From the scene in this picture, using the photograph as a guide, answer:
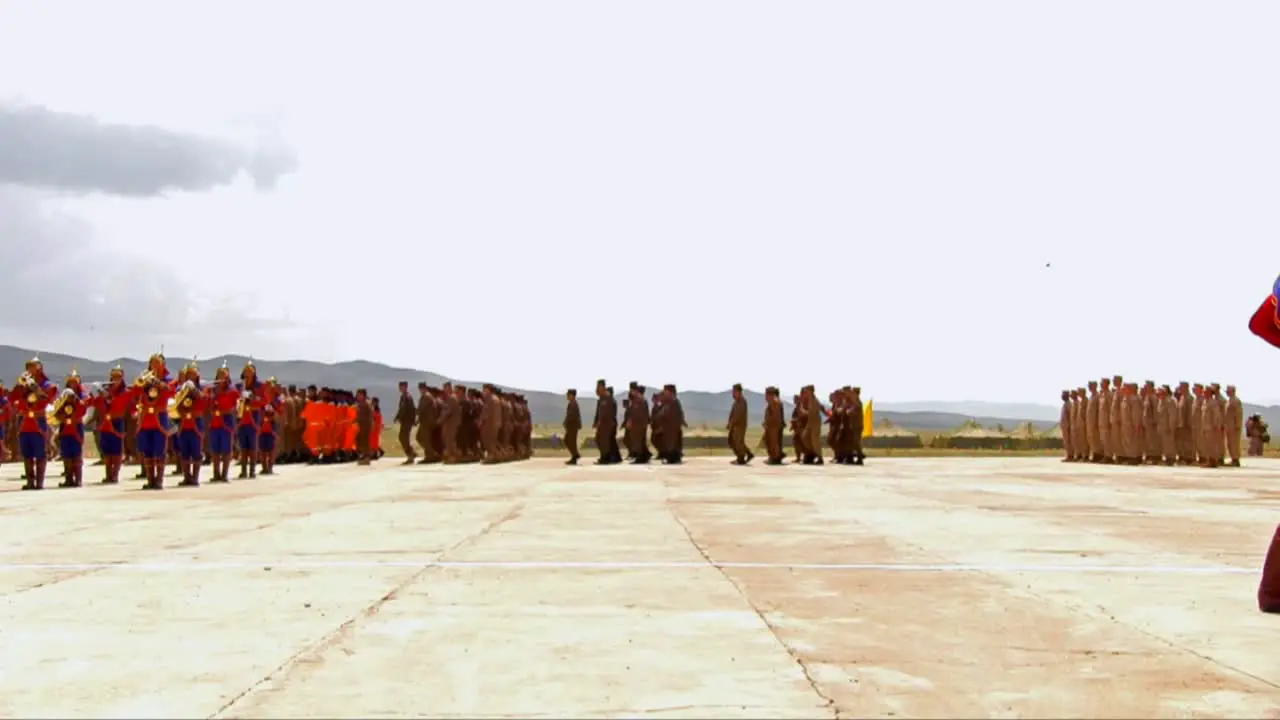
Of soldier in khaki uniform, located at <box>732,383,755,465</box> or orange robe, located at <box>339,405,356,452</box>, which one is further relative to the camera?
orange robe, located at <box>339,405,356,452</box>

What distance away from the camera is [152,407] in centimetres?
2195

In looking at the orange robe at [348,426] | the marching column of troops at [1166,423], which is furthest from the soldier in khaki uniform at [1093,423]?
the orange robe at [348,426]

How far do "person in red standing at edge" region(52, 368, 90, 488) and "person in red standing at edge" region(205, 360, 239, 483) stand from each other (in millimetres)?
2062

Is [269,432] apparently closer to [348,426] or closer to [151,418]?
[151,418]

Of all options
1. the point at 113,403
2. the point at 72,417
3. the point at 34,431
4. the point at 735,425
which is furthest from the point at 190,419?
the point at 735,425

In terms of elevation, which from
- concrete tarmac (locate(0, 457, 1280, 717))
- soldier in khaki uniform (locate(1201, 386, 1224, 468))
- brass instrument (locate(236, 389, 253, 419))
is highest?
brass instrument (locate(236, 389, 253, 419))

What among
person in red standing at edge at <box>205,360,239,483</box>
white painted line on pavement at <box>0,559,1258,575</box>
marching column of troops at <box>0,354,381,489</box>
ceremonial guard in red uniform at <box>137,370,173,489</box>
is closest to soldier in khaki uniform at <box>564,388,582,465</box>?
marching column of troops at <box>0,354,381,489</box>

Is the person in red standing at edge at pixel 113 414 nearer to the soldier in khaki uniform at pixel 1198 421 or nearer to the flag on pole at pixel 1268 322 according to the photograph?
the flag on pole at pixel 1268 322

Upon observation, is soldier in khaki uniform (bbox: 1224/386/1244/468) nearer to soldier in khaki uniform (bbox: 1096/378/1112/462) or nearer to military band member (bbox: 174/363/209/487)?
soldier in khaki uniform (bbox: 1096/378/1112/462)

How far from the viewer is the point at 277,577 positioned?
32.0 feet

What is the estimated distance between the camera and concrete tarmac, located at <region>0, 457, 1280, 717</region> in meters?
5.76

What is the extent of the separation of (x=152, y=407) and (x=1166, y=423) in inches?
957

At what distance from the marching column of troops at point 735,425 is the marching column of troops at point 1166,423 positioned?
21.8 ft

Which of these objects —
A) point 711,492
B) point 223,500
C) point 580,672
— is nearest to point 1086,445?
point 711,492
